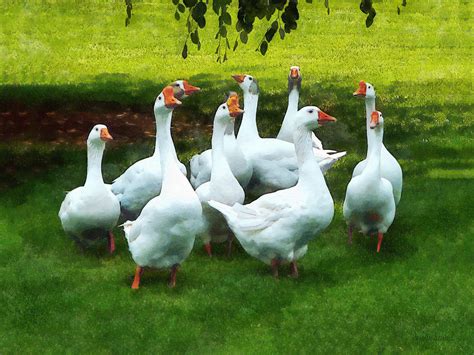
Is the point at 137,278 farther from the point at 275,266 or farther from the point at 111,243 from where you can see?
the point at 275,266

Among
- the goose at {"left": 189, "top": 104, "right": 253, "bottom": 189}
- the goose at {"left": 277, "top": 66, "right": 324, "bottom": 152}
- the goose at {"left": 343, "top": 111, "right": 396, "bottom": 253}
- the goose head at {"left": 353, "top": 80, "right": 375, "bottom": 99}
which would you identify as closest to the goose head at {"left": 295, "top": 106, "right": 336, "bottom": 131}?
the goose at {"left": 343, "top": 111, "right": 396, "bottom": 253}

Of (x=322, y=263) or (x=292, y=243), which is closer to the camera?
(x=292, y=243)

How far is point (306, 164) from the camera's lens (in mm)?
8039

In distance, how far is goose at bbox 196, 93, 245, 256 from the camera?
27.9 feet

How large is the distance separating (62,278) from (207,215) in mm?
1172

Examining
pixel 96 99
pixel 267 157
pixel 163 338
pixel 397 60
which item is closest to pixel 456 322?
pixel 163 338

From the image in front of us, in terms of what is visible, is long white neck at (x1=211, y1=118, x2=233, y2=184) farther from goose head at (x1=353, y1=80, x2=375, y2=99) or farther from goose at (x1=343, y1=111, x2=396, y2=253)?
goose head at (x1=353, y1=80, x2=375, y2=99)

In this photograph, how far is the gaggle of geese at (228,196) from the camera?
778 cm

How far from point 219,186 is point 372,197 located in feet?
3.77

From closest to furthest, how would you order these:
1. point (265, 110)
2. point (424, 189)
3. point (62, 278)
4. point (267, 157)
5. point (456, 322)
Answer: point (456, 322)
point (62, 278)
point (267, 157)
point (424, 189)
point (265, 110)

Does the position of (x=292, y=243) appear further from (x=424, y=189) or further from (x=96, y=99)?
(x=96, y=99)

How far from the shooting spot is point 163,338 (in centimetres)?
719

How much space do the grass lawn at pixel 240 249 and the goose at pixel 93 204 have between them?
27cm

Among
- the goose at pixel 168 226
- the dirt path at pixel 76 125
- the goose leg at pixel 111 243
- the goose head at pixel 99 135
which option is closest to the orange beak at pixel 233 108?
the goose at pixel 168 226
